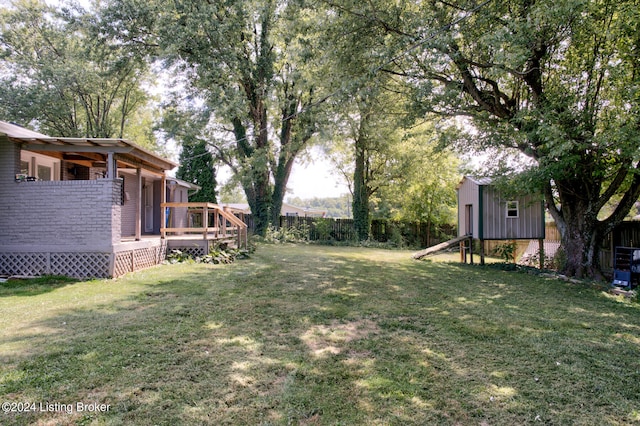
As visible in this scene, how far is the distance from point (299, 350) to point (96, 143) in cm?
675

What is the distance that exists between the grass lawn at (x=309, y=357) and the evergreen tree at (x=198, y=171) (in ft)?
43.6

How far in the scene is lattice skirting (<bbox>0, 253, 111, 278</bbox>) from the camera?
25.1 feet

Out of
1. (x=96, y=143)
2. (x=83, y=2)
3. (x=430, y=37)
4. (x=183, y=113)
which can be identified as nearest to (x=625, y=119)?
(x=430, y=37)

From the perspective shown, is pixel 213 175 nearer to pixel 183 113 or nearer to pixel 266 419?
pixel 183 113

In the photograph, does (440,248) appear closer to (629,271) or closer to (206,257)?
(629,271)

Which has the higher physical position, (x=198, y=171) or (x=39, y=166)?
(x=198, y=171)

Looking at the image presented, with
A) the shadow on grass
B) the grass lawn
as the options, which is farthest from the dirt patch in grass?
the shadow on grass

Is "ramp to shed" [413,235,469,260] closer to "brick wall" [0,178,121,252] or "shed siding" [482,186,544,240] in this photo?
"shed siding" [482,186,544,240]

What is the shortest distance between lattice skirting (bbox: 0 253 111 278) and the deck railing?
2787mm

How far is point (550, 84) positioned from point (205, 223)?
1075 centimetres

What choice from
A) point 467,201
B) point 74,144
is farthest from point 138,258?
point 467,201

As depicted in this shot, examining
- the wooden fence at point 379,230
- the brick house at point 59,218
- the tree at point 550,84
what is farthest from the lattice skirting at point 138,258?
the wooden fence at point 379,230

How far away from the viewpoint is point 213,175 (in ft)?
66.6

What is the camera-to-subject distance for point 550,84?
1002 centimetres
